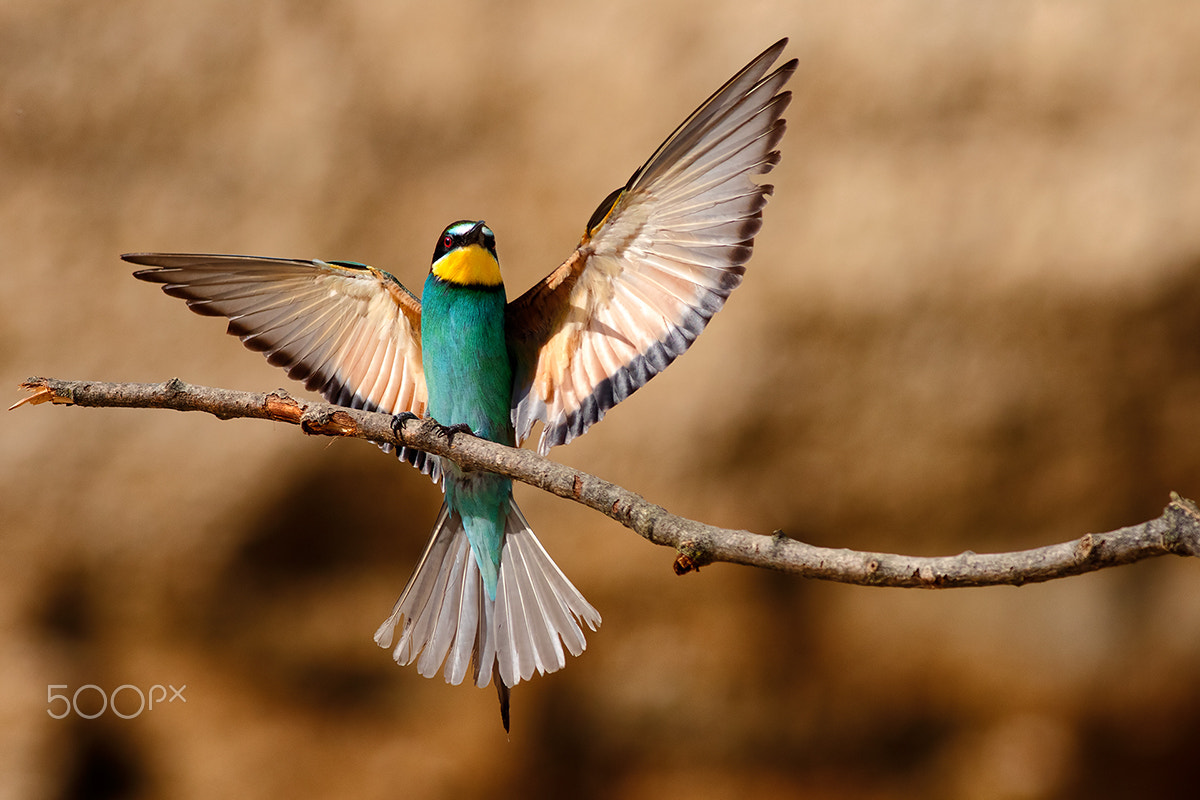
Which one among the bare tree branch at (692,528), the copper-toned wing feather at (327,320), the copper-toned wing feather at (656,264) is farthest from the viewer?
the copper-toned wing feather at (327,320)

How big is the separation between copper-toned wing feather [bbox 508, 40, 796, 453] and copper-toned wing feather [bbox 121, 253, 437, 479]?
20 centimetres

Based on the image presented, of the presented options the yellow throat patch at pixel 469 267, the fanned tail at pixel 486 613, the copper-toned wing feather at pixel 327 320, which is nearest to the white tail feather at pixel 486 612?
the fanned tail at pixel 486 613

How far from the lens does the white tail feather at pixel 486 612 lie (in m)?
1.48

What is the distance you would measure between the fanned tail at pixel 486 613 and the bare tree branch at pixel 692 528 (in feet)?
1.19

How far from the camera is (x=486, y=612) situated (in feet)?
5.02

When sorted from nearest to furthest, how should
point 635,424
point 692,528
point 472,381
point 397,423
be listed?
1. point 692,528
2. point 397,423
3. point 472,381
4. point 635,424

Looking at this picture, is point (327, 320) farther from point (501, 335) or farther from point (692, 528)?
point (692, 528)

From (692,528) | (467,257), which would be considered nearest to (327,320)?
(467,257)

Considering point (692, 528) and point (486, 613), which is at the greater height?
point (486, 613)

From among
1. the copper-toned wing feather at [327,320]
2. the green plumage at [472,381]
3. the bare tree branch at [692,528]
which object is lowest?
the bare tree branch at [692,528]

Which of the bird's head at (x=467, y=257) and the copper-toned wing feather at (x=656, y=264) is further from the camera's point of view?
the bird's head at (x=467, y=257)

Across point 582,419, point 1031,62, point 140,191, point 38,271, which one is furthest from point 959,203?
point 38,271

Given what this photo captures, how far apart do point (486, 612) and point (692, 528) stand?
2.45 feet

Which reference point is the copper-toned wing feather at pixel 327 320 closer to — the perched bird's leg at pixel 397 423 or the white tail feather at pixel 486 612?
the white tail feather at pixel 486 612
